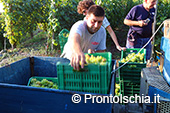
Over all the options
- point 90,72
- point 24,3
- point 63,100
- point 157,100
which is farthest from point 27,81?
point 24,3

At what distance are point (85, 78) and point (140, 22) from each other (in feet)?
7.58

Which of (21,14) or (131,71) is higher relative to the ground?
(21,14)

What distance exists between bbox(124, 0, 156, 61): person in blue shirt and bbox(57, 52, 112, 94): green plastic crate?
2.24m

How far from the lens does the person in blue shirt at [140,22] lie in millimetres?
3053

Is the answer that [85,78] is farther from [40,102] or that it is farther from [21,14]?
[21,14]

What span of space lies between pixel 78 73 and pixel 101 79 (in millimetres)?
194

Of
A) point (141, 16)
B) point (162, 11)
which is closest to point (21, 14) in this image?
point (141, 16)

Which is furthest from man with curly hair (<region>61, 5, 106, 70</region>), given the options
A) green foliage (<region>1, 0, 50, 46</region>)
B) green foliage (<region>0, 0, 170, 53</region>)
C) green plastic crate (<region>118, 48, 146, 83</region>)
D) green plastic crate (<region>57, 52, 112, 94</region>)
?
green foliage (<region>1, 0, 50, 46</region>)

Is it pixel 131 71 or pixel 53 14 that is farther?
pixel 53 14

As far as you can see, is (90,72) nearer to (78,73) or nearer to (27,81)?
(78,73)

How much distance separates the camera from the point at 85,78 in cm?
121

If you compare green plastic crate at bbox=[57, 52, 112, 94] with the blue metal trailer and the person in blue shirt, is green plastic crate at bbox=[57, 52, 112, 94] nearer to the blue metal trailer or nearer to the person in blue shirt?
the blue metal trailer

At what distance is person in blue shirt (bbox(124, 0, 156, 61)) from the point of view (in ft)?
10.0

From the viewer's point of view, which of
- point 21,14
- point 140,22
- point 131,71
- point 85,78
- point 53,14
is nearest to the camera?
point 85,78
